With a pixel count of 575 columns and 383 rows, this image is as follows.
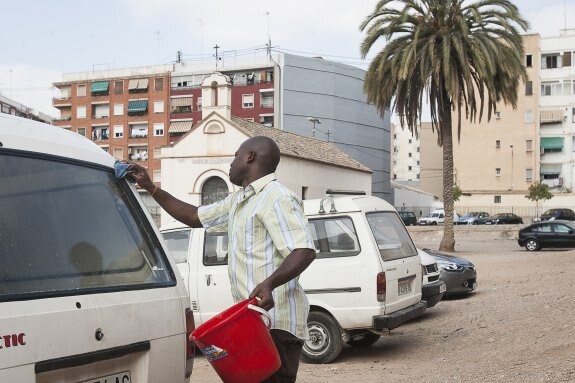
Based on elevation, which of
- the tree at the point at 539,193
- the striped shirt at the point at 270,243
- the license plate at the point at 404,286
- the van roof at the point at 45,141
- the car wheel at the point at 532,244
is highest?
the tree at the point at 539,193

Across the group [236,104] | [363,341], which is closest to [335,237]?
[363,341]

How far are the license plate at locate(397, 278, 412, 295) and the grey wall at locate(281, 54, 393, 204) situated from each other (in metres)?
64.6

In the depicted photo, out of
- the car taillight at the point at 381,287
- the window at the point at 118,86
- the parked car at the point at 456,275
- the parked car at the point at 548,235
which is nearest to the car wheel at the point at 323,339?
the car taillight at the point at 381,287

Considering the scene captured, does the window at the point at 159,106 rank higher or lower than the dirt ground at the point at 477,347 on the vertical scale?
higher

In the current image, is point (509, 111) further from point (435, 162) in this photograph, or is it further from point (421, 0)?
point (421, 0)

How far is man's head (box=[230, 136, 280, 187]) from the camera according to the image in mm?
3828

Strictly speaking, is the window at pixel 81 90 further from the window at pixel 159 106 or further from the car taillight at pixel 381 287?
the car taillight at pixel 381 287

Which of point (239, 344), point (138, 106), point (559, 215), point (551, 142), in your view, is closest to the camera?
point (239, 344)

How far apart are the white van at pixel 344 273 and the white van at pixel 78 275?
484 cm

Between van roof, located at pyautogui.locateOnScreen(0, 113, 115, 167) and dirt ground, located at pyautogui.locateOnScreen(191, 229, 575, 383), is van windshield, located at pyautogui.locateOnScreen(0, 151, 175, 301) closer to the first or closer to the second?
van roof, located at pyautogui.locateOnScreen(0, 113, 115, 167)

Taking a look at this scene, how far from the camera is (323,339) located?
28.1 ft

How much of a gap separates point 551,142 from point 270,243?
74698mm

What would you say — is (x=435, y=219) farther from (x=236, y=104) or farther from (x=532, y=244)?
(x=532, y=244)

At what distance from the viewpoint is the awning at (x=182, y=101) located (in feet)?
257
